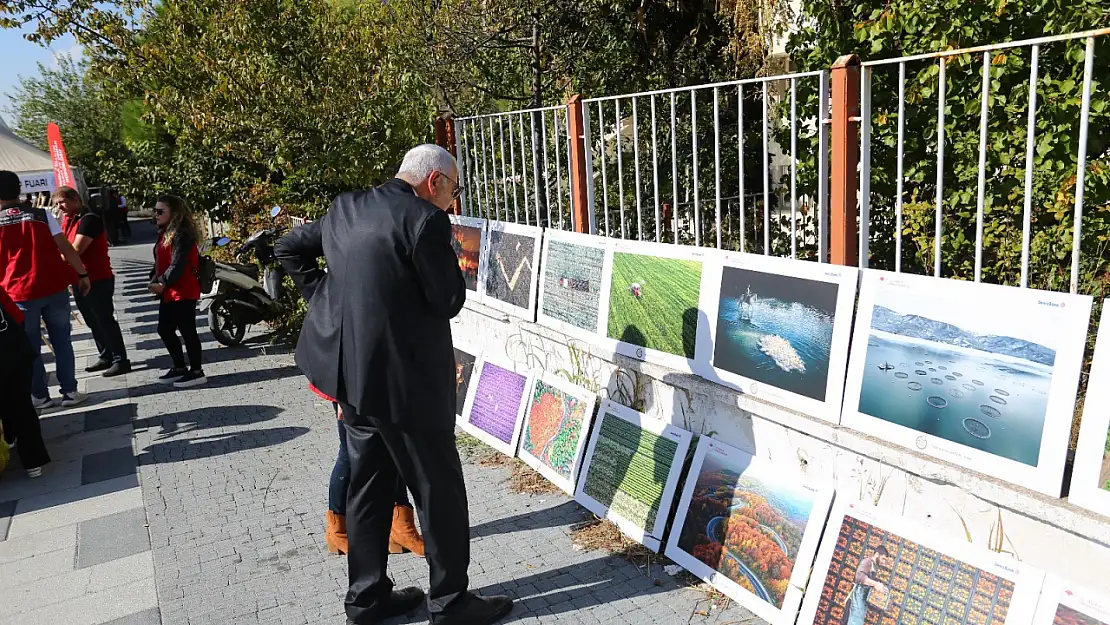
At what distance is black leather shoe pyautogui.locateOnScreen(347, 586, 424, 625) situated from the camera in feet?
11.2

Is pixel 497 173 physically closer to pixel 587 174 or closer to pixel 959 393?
pixel 587 174

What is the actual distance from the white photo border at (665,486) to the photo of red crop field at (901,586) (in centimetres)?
89

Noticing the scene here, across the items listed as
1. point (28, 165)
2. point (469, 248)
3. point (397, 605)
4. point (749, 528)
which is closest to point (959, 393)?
point (749, 528)

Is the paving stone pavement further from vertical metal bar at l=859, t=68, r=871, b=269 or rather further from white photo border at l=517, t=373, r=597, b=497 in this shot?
vertical metal bar at l=859, t=68, r=871, b=269

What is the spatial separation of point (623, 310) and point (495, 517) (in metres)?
1.27

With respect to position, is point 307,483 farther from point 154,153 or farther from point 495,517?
point 154,153

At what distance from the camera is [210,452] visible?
18.7ft

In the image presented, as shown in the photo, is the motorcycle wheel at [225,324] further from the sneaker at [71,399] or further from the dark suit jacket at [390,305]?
the dark suit jacket at [390,305]

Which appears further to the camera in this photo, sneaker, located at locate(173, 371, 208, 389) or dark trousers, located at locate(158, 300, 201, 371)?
sneaker, located at locate(173, 371, 208, 389)

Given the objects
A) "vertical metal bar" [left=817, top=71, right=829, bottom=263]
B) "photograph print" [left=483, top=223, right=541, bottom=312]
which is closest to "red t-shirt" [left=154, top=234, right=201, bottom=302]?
"photograph print" [left=483, top=223, right=541, bottom=312]

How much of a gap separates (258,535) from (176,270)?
3.49 meters

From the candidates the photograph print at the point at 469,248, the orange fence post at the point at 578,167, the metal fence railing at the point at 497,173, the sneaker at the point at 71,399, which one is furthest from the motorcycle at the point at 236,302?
the orange fence post at the point at 578,167

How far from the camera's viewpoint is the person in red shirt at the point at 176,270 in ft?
23.1

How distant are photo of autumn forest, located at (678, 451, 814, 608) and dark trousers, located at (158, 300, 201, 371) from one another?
207 inches
